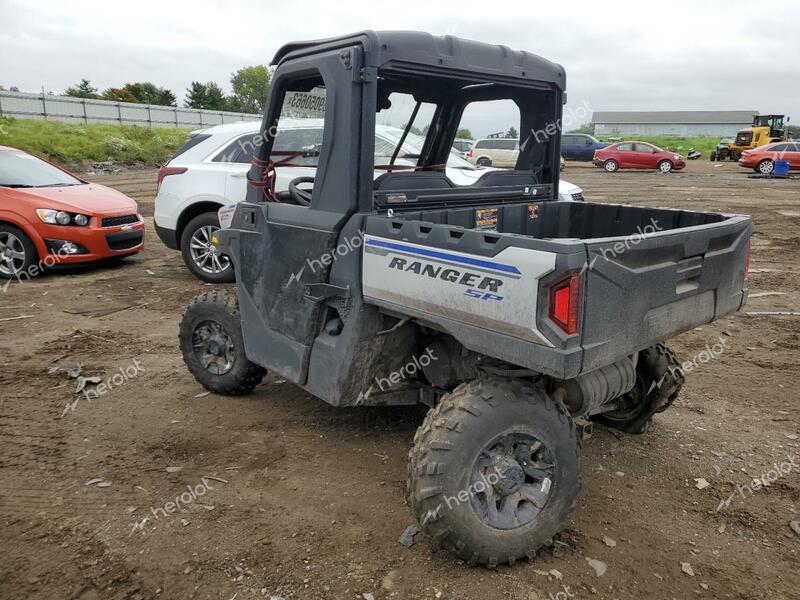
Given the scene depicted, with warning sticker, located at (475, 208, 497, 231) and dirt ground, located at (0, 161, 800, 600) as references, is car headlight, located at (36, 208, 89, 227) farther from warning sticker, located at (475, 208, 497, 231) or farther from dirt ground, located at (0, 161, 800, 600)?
warning sticker, located at (475, 208, 497, 231)

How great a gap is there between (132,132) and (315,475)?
31.5 m

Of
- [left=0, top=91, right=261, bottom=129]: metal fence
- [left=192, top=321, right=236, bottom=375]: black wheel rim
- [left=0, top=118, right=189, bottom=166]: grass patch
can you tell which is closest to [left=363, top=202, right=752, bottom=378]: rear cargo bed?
[left=192, top=321, right=236, bottom=375]: black wheel rim

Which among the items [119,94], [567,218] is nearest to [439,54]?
[567,218]

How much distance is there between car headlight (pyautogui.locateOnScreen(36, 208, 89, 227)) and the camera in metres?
8.17

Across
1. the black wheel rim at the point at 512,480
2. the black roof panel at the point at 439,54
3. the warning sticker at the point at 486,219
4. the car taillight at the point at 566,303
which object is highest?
the black roof panel at the point at 439,54

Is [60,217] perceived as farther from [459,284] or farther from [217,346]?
[459,284]

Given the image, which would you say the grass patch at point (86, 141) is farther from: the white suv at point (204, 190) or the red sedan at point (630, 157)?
the red sedan at point (630, 157)

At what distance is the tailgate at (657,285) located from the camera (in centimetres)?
250

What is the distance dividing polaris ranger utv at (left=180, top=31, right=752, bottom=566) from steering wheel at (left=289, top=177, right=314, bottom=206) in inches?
0.6

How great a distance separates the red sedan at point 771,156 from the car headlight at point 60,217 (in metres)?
25.1

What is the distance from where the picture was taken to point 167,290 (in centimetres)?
792

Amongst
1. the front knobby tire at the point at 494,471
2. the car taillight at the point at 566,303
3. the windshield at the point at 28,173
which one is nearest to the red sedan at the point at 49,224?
the windshield at the point at 28,173

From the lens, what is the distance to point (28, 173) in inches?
349

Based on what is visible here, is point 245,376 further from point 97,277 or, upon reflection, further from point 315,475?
point 97,277
